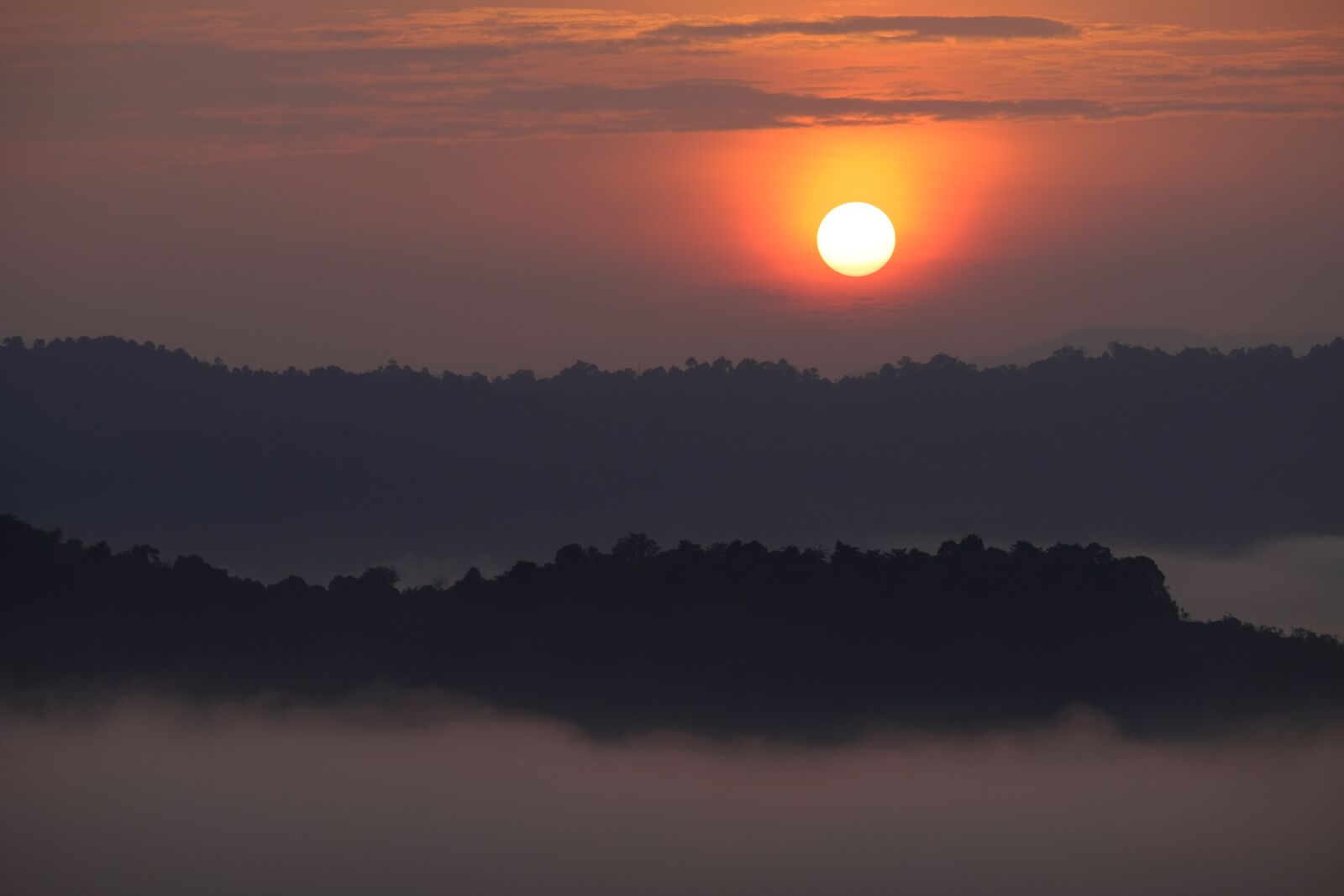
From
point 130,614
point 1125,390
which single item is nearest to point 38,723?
point 130,614

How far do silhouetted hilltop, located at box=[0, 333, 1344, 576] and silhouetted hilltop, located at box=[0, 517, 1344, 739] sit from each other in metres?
64.4

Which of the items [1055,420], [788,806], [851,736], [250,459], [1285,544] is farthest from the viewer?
[250,459]

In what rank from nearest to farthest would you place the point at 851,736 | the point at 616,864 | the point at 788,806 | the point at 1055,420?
the point at 616,864
the point at 788,806
the point at 851,736
the point at 1055,420

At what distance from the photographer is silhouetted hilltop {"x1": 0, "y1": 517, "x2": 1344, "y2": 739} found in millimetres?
72750

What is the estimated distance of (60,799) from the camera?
69.6 m

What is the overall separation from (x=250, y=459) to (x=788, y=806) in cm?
11743

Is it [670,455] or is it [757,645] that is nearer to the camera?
[757,645]

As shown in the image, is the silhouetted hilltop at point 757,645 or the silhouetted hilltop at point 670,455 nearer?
the silhouetted hilltop at point 757,645

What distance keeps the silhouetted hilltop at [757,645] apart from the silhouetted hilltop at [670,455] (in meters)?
64.4

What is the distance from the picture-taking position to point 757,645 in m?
73.2

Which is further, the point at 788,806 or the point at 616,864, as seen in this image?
the point at 788,806

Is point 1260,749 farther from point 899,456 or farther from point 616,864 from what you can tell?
point 899,456

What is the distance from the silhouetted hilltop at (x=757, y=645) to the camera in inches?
2864

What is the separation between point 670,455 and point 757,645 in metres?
91.0
